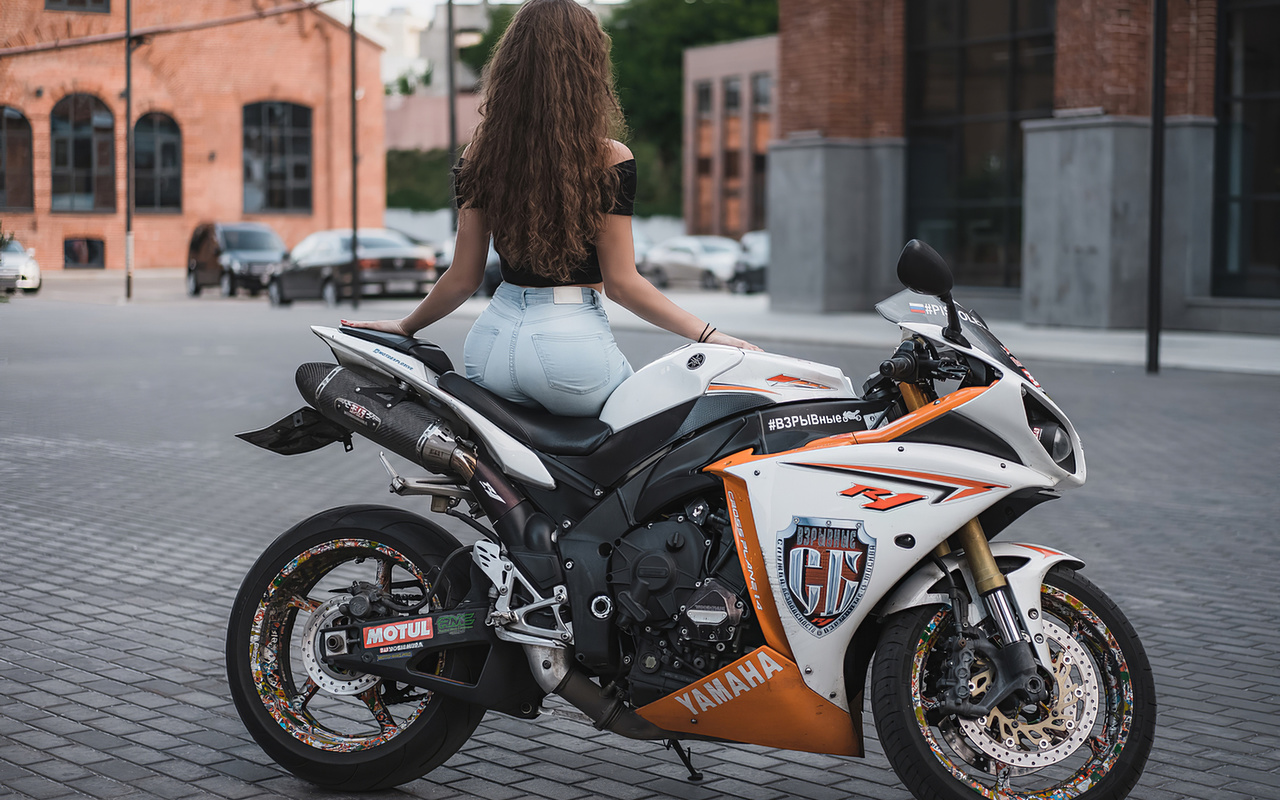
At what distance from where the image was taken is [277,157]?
5556 centimetres

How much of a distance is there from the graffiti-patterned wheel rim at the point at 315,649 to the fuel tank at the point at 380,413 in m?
0.29

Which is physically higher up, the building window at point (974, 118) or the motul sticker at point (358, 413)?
the building window at point (974, 118)

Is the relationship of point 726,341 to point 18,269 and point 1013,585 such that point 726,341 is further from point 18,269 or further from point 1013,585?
point 18,269

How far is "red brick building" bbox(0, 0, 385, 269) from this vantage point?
100ft

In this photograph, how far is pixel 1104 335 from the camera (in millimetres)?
20641

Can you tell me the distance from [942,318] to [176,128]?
50.4 meters

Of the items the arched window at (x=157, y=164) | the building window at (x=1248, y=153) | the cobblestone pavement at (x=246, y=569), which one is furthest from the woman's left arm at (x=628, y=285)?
the arched window at (x=157, y=164)

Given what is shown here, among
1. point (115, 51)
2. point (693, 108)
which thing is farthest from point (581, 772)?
point (693, 108)

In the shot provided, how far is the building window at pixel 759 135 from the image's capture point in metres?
65.1

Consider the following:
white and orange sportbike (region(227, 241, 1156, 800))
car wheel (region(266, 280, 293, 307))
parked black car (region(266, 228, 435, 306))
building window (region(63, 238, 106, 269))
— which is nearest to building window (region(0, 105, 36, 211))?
building window (region(63, 238, 106, 269))

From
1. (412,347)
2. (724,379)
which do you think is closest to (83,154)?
(412,347)

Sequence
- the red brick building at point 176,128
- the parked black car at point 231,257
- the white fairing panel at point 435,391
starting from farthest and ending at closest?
the parked black car at point 231,257, the red brick building at point 176,128, the white fairing panel at point 435,391

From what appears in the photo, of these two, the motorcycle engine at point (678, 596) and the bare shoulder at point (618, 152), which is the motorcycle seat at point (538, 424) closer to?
the motorcycle engine at point (678, 596)

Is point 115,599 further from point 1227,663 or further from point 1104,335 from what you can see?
point 1104,335
